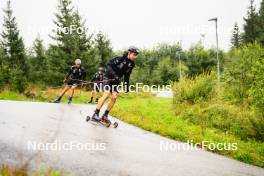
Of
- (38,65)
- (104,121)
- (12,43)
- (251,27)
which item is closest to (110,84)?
(104,121)

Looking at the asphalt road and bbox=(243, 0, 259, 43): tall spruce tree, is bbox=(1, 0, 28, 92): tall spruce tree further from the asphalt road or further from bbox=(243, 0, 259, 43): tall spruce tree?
bbox=(243, 0, 259, 43): tall spruce tree

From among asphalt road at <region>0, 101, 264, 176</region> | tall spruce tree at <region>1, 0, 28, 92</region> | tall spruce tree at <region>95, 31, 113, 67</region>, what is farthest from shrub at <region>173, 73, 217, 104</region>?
tall spruce tree at <region>1, 0, 28, 92</region>

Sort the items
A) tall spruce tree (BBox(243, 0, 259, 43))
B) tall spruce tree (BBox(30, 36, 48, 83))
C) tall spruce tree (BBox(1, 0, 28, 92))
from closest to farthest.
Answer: tall spruce tree (BBox(1, 0, 28, 92)) < tall spruce tree (BBox(30, 36, 48, 83)) < tall spruce tree (BBox(243, 0, 259, 43))

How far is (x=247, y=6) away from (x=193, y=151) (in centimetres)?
8337

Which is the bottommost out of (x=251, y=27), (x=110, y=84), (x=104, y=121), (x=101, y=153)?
(x=101, y=153)

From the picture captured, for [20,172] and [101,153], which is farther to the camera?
[101,153]

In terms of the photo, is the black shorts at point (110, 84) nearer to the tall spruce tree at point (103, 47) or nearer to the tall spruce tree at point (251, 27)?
the tall spruce tree at point (103, 47)

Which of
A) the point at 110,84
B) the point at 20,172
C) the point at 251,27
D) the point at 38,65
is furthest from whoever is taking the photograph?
the point at 251,27

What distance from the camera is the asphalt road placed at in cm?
531

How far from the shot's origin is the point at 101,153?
6.21m

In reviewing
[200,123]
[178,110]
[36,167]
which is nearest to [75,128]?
[36,167]

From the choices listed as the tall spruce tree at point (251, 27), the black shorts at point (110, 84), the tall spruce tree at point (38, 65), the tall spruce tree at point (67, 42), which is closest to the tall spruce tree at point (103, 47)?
the tall spruce tree at point (67, 42)

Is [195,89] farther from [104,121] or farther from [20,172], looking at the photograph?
[20,172]

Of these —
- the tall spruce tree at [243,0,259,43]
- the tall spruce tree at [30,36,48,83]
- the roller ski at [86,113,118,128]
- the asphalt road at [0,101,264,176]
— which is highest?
the tall spruce tree at [243,0,259,43]
